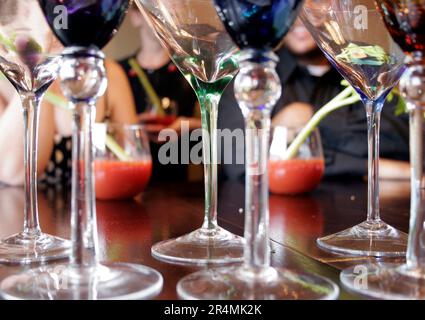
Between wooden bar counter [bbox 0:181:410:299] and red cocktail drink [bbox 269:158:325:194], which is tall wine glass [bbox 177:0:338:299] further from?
red cocktail drink [bbox 269:158:325:194]

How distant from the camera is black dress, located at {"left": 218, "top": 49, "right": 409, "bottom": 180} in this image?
166 cm

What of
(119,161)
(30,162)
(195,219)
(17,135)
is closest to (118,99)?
(17,135)

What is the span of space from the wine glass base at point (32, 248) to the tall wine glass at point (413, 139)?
0.21 m

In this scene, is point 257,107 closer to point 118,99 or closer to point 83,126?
point 83,126

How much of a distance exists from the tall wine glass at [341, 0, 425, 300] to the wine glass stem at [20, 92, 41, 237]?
266mm

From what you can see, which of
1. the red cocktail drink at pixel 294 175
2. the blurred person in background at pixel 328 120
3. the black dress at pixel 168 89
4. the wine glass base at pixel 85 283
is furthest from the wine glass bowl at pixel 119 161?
the black dress at pixel 168 89

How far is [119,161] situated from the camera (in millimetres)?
846

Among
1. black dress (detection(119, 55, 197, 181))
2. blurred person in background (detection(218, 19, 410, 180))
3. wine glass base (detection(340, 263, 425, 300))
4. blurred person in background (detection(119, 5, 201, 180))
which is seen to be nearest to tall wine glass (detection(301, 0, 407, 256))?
wine glass base (detection(340, 263, 425, 300))

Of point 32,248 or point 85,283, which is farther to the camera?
point 32,248

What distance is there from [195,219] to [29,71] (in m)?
0.24
